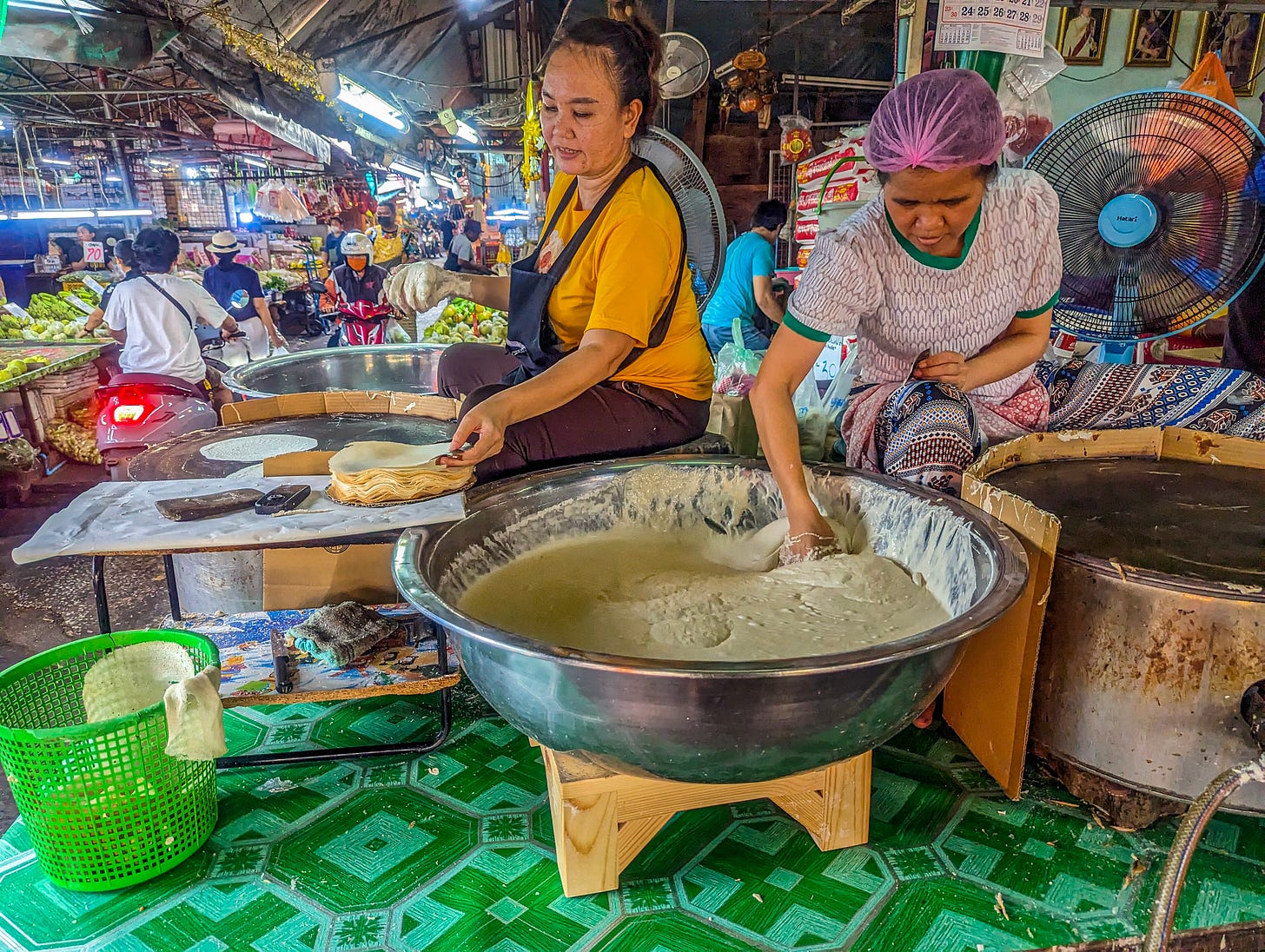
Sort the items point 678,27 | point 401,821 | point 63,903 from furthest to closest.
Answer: point 678,27 → point 401,821 → point 63,903

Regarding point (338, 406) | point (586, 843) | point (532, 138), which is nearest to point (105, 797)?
point (586, 843)

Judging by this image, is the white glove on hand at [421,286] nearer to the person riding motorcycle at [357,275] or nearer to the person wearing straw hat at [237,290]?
the person wearing straw hat at [237,290]

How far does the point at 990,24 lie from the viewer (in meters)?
2.37

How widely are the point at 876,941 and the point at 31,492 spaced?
230 inches

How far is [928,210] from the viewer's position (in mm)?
1834

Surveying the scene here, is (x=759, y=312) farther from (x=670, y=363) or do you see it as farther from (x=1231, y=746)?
(x=1231, y=746)

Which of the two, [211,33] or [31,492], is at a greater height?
[211,33]

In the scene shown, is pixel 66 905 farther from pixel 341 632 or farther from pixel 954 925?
pixel 954 925

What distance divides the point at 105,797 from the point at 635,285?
59.9 inches

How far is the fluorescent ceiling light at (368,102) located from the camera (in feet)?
21.3

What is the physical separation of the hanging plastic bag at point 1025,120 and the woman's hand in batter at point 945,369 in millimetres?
1135

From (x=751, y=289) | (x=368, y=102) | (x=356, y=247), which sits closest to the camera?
(x=751, y=289)

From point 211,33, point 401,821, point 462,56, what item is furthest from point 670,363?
point 462,56

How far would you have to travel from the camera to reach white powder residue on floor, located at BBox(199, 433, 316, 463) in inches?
105
